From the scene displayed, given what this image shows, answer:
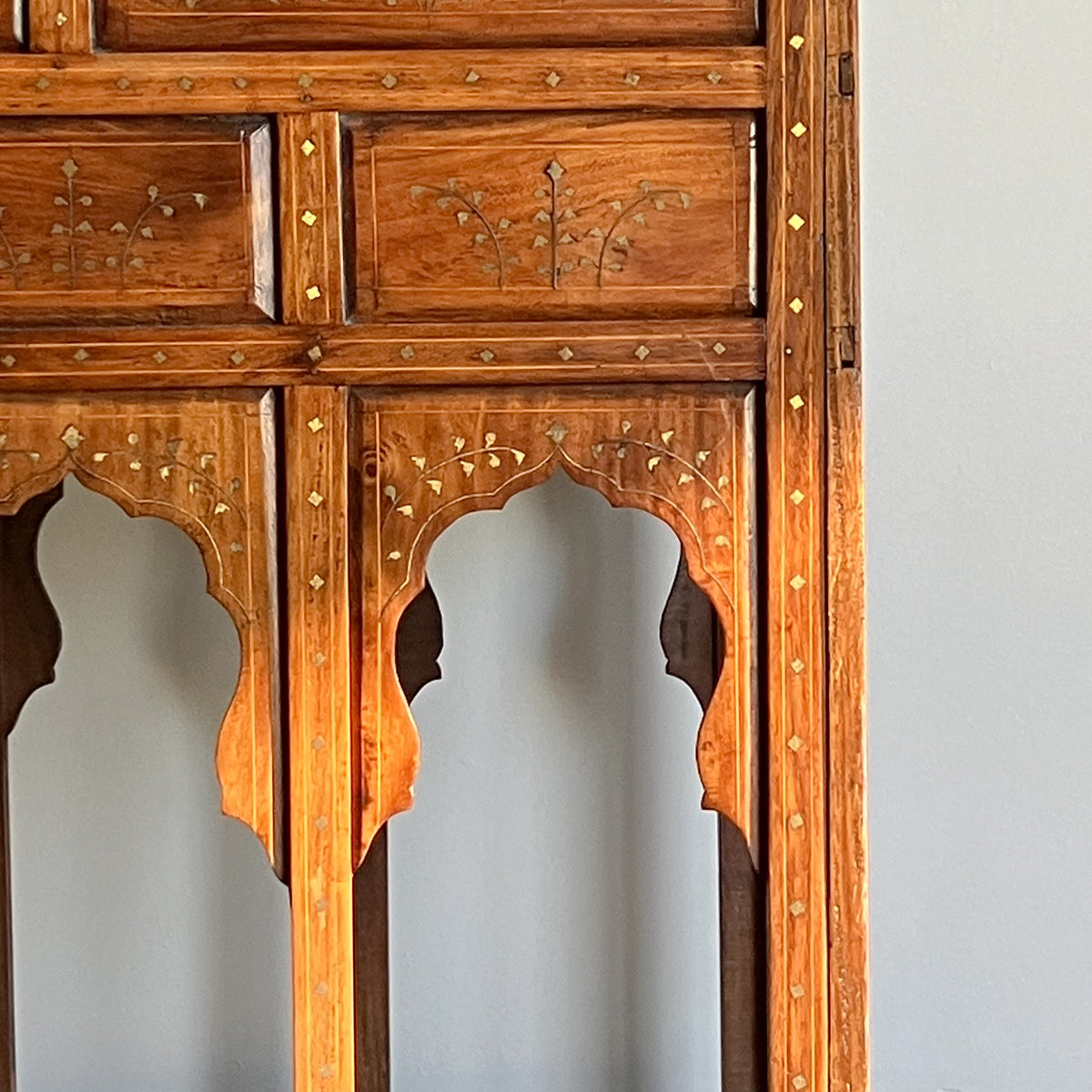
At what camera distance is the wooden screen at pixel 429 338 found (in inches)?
58.3

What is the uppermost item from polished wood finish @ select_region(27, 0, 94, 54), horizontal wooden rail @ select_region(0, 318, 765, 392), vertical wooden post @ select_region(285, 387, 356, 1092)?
polished wood finish @ select_region(27, 0, 94, 54)

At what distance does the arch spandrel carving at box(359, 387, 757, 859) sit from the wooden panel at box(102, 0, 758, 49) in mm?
360

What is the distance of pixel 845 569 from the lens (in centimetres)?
151

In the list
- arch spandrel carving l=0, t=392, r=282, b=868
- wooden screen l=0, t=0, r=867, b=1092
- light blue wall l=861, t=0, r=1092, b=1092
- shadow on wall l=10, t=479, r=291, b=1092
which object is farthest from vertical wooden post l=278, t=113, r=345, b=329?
light blue wall l=861, t=0, r=1092, b=1092

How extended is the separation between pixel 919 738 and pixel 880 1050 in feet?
1.48

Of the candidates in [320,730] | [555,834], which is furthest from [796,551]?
[555,834]

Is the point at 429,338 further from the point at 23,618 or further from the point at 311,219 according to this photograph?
the point at 23,618

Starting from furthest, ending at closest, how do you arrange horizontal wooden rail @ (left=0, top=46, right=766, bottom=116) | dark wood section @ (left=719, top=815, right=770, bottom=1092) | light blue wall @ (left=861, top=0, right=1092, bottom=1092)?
light blue wall @ (left=861, top=0, right=1092, bottom=1092) → dark wood section @ (left=719, top=815, right=770, bottom=1092) → horizontal wooden rail @ (left=0, top=46, right=766, bottom=116)

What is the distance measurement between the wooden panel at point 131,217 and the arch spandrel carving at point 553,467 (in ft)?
0.69

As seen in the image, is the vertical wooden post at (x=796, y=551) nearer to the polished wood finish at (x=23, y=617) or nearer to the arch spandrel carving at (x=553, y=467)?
the arch spandrel carving at (x=553, y=467)

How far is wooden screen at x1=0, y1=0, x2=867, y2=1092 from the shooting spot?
1481mm

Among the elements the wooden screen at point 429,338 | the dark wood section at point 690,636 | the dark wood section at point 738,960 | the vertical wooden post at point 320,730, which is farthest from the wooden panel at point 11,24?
the dark wood section at point 738,960

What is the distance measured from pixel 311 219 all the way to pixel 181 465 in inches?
11.1

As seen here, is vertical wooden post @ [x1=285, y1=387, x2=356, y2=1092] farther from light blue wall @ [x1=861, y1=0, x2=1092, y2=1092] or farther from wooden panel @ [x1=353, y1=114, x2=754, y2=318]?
light blue wall @ [x1=861, y1=0, x2=1092, y2=1092]
